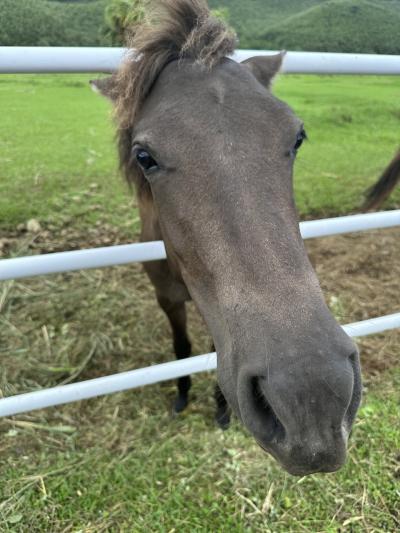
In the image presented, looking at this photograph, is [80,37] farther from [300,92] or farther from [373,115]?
[373,115]

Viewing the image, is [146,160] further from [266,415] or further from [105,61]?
[266,415]

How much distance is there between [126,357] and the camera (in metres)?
3.20

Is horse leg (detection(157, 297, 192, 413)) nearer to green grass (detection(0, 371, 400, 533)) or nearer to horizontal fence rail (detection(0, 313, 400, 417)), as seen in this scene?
green grass (detection(0, 371, 400, 533))

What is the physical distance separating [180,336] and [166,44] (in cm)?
180

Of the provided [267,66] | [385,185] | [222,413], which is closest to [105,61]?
[267,66]

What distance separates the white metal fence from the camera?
1511 millimetres

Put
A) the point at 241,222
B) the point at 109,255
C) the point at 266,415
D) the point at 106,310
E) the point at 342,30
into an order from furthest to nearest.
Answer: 1. the point at 106,310
2. the point at 342,30
3. the point at 109,255
4. the point at 241,222
5. the point at 266,415

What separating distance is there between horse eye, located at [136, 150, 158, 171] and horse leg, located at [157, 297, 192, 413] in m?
1.27

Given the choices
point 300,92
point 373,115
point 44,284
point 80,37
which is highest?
point 80,37

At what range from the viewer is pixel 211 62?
1.54 metres

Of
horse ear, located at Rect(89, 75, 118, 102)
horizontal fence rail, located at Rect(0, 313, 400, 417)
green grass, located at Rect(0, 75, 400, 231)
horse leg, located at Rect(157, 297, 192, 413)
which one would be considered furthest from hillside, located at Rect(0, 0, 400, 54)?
horizontal fence rail, located at Rect(0, 313, 400, 417)

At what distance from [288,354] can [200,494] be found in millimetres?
1586

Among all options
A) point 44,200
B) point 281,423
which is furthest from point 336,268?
point 281,423

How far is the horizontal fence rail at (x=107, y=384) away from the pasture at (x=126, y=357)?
588mm
